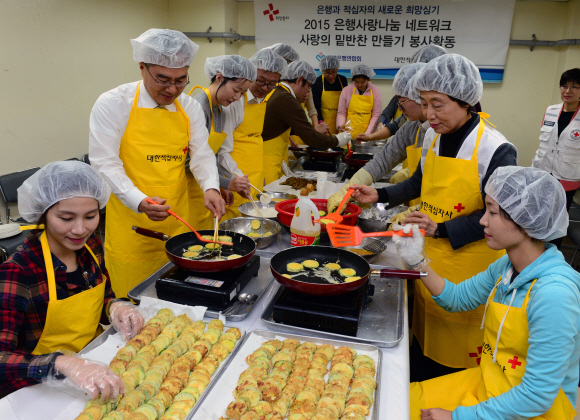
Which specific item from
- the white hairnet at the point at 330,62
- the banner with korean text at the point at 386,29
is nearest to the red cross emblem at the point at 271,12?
the banner with korean text at the point at 386,29

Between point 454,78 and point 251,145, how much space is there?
2.30 meters

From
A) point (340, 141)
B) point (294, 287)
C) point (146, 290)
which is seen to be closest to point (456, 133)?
point (294, 287)

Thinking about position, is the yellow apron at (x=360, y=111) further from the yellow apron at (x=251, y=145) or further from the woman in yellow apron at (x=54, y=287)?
the woman in yellow apron at (x=54, y=287)

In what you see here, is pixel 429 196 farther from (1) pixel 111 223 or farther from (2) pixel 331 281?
(1) pixel 111 223

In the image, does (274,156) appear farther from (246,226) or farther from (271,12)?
(271,12)

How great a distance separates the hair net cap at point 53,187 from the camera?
5.25 feet

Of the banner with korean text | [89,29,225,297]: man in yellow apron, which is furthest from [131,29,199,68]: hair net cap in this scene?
the banner with korean text

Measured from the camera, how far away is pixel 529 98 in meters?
7.58

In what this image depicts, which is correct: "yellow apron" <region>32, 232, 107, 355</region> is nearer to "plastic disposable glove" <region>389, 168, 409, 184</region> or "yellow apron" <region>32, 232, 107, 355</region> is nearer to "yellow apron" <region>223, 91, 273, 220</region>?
"yellow apron" <region>223, 91, 273, 220</region>

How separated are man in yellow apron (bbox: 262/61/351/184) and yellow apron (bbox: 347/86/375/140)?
2.10 meters

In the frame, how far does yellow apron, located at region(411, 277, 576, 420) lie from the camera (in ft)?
5.18

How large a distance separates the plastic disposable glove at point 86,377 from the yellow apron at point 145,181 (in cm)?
143

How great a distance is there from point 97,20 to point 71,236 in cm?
519

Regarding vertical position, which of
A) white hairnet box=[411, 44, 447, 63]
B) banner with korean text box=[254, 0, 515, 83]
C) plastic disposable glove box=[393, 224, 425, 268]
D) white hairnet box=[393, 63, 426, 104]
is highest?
banner with korean text box=[254, 0, 515, 83]
